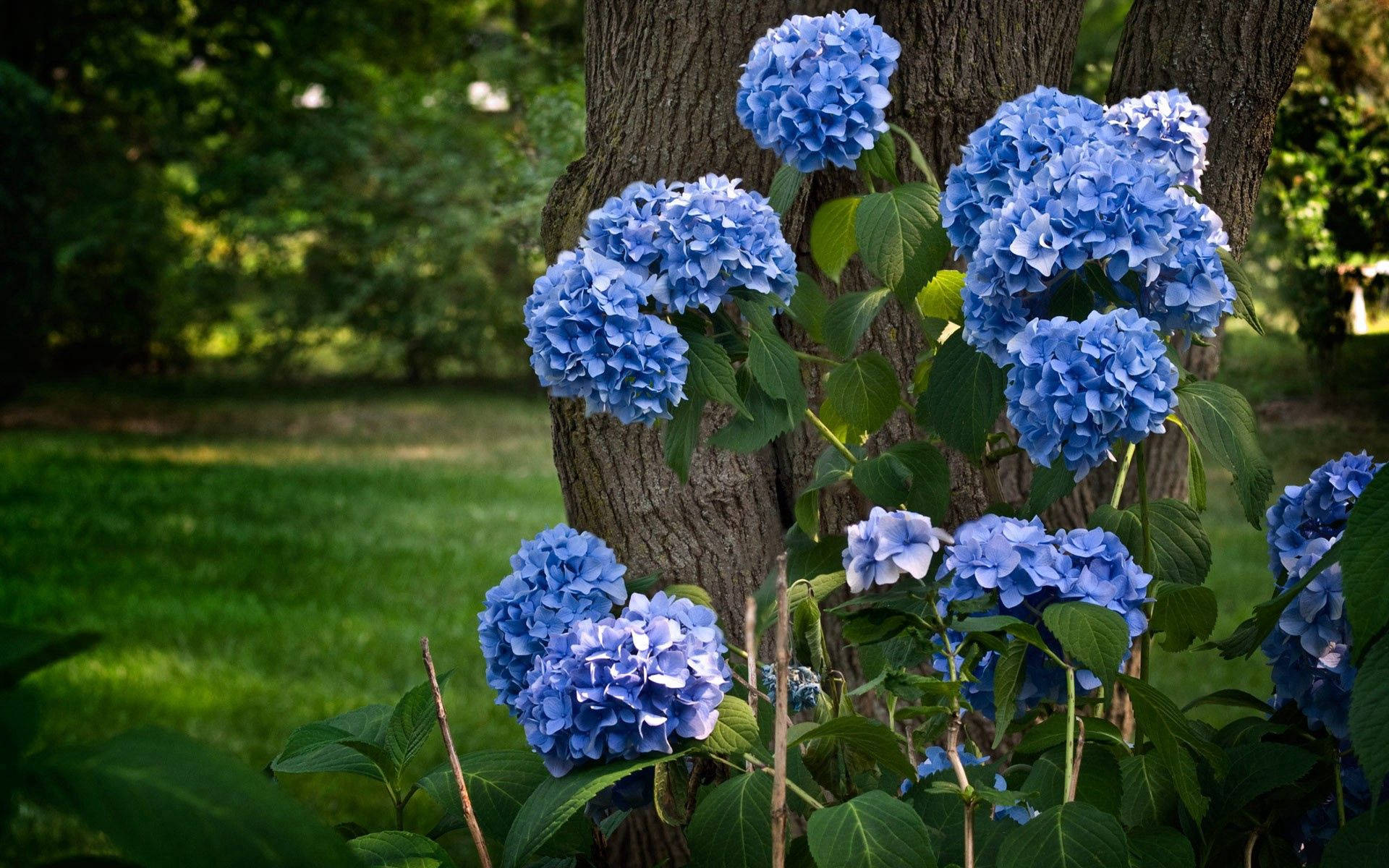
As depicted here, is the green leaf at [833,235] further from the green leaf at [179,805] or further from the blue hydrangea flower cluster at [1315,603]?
the green leaf at [179,805]

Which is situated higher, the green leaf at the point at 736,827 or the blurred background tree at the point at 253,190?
the blurred background tree at the point at 253,190

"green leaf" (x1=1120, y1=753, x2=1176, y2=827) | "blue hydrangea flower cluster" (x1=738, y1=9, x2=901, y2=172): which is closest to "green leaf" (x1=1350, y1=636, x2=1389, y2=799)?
"green leaf" (x1=1120, y1=753, x2=1176, y2=827)

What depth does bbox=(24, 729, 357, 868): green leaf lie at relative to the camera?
1.87 feet

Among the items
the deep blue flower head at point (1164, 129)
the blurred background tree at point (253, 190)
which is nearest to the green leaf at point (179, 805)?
the deep blue flower head at point (1164, 129)

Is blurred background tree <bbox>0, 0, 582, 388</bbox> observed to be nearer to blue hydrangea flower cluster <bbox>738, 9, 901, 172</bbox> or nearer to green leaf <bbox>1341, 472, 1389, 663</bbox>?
blue hydrangea flower cluster <bbox>738, 9, 901, 172</bbox>

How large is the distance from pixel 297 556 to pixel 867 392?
19.1ft

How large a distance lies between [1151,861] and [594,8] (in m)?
1.73

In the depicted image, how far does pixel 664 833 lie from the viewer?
2.34 metres

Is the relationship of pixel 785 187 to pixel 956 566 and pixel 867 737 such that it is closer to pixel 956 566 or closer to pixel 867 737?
pixel 956 566

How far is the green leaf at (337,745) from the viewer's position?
53.5 inches

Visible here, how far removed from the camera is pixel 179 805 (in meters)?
0.58

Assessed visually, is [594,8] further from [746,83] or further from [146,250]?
[146,250]

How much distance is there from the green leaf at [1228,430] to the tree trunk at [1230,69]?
756 mm

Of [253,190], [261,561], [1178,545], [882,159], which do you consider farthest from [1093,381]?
[253,190]
